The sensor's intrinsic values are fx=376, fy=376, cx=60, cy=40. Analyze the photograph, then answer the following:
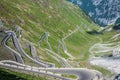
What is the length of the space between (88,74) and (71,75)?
785cm

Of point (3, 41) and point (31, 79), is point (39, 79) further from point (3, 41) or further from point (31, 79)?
point (3, 41)

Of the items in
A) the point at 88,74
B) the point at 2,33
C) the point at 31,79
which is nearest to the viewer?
the point at 31,79

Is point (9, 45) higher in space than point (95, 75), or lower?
higher

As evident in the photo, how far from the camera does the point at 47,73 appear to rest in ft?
457

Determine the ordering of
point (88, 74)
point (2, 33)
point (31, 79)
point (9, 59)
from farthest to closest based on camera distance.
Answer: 1. point (2, 33)
2. point (88, 74)
3. point (9, 59)
4. point (31, 79)

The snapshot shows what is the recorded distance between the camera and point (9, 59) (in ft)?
488

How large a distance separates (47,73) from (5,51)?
24750 millimetres

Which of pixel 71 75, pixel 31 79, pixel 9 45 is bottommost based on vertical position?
pixel 31 79

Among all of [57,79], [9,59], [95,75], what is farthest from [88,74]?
[9,59]

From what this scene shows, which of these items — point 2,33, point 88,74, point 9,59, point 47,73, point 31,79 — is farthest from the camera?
point 2,33

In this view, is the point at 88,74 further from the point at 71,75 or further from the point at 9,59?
the point at 9,59

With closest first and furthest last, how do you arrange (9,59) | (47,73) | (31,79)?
(31,79), (47,73), (9,59)

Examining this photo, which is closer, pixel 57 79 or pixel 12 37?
pixel 57 79

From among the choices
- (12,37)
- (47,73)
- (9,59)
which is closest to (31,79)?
(47,73)
